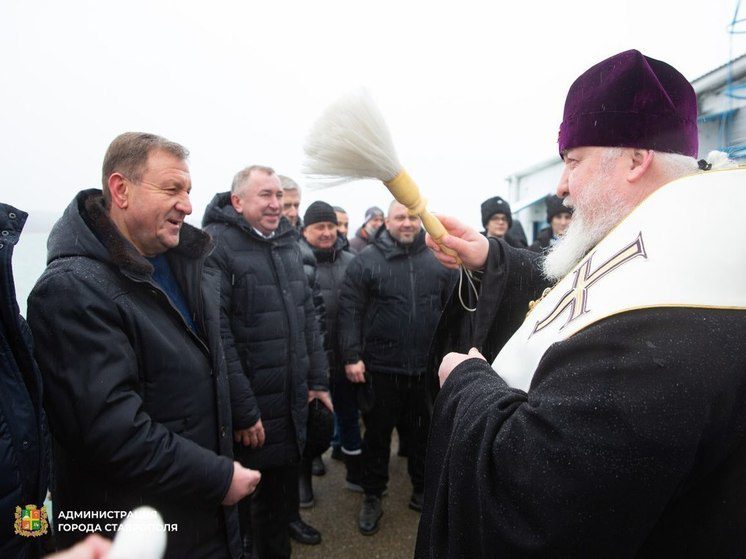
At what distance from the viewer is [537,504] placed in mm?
913

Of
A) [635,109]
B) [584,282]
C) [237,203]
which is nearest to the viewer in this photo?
[584,282]

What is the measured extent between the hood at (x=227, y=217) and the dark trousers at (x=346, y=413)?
6.27 ft

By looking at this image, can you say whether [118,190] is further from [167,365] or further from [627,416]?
[627,416]

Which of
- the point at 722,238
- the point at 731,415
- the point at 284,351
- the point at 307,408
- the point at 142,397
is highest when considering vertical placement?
the point at 722,238

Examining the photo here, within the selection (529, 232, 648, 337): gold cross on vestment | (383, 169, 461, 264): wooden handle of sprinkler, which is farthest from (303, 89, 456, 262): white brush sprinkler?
(529, 232, 648, 337): gold cross on vestment

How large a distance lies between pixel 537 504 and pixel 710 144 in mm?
6416

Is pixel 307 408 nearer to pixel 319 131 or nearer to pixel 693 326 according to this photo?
pixel 319 131

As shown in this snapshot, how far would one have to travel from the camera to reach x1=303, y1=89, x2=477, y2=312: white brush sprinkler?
181 cm

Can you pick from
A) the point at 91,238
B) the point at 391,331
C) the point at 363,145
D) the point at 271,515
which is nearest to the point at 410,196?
the point at 363,145

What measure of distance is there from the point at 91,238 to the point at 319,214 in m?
2.95

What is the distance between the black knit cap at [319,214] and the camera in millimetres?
4668

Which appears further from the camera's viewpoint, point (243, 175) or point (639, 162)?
point (243, 175)

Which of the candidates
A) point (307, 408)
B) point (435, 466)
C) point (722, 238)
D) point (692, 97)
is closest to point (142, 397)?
point (435, 466)

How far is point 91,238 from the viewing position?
1.81 metres
